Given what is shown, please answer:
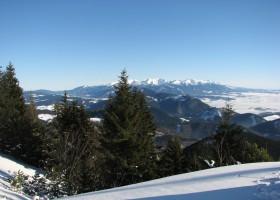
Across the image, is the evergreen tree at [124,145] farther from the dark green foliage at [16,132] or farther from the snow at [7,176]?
the dark green foliage at [16,132]

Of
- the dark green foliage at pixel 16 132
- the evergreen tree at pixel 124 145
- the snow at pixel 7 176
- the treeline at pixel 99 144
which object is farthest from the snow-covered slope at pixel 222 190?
the dark green foliage at pixel 16 132

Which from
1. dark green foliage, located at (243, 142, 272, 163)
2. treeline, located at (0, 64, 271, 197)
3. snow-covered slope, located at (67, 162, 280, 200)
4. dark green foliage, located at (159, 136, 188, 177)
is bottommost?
dark green foliage, located at (159, 136, 188, 177)

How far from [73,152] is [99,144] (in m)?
3.40

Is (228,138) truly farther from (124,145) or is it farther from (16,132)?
(16,132)

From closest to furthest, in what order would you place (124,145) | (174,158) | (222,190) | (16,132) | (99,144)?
(222,190), (124,145), (99,144), (16,132), (174,158)

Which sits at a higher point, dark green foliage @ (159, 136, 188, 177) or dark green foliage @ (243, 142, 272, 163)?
dark green foliage @ (243, 142, 272, 163)

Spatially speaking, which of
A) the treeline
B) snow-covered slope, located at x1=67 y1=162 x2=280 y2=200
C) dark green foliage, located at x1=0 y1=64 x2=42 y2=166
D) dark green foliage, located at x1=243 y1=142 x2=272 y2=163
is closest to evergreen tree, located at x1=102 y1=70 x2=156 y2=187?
the treeline

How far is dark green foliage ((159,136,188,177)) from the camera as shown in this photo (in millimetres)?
28605

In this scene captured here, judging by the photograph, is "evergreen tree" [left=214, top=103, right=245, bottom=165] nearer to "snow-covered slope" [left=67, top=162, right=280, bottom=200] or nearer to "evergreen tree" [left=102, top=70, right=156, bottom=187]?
"evergreen tree" [left=102, top=70, right=156, bottom=187]

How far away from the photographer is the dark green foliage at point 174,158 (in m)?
28.6

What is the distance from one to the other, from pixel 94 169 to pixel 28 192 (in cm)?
814

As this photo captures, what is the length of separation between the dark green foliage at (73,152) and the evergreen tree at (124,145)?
1589 millimetres

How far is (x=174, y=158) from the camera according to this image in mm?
29281

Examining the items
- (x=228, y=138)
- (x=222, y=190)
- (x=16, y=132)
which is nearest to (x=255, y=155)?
(x=228, y=138)
